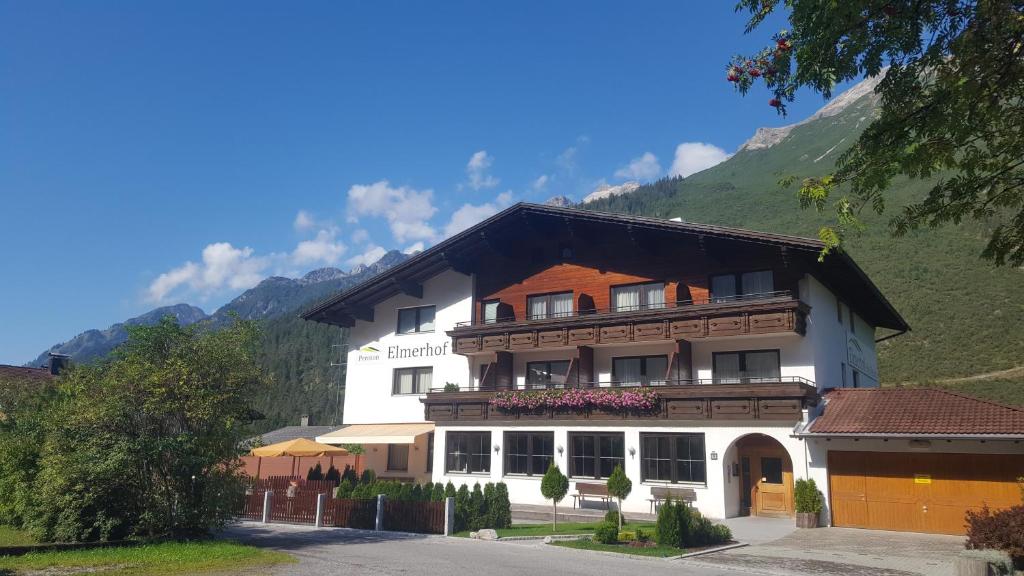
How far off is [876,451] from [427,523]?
13.8m

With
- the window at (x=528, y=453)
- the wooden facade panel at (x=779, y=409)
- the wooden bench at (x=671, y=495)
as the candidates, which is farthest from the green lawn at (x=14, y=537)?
the wooden facade panel at (x=779, y=409)

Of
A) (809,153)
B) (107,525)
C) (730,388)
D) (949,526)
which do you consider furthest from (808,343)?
(809,153)

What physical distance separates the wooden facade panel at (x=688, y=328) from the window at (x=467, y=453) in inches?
366

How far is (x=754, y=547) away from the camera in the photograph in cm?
1894

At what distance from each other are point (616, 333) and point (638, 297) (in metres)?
2.02

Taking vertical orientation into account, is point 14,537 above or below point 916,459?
below

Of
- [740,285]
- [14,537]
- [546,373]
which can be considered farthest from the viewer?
[546,373]

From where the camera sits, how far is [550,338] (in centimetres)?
3084

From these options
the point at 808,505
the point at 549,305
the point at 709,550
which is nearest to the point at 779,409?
the point at 808,505

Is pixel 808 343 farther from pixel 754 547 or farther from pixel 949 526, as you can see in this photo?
pixel 754 547

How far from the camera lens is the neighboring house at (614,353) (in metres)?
26.0

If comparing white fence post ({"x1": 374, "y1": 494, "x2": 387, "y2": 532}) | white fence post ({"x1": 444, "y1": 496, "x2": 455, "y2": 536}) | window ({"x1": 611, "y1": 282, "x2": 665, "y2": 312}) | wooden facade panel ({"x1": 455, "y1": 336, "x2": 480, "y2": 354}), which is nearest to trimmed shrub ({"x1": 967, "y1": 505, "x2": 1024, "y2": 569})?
white fence post ({"x1": 444, "y1": 496, "x2": 455, "y2": 536})

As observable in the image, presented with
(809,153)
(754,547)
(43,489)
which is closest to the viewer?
(43,489)

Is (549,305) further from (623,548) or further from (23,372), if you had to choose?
(23,372)
